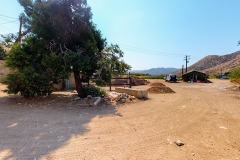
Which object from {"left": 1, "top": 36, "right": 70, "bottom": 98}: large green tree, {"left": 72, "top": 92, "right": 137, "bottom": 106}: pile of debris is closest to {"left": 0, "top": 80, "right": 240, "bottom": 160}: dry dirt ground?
{"left": 72, "top": 92, "right": 137, "bottom": 106}: pile of debris

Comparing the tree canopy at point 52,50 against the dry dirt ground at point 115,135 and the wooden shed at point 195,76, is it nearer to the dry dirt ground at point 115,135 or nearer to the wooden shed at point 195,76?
the dry dirt ground at point 115,135

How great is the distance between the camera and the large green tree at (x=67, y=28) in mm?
7375

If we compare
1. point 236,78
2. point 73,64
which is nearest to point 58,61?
point 73,64

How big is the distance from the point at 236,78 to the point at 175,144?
1795cm

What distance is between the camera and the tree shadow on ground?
315cm

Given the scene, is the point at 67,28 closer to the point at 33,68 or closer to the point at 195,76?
the point at 33,68

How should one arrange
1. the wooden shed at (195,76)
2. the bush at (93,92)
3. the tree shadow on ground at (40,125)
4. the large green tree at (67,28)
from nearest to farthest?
the tree shadow on ground at (40,125) → the large green tree at (67,28) → the bush at (93,92) → the wooden shed at (195,76)

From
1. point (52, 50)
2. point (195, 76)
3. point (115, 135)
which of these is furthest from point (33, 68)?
point (195, 76)

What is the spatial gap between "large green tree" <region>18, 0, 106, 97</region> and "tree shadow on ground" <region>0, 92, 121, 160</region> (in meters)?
2.09

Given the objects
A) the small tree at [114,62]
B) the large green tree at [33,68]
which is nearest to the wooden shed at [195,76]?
the small tree at [114,62]

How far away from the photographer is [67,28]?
25.2ft

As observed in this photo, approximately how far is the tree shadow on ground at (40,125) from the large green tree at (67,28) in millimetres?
2087

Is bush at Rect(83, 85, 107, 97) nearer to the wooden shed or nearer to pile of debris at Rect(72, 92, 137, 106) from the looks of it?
pile of debris at Rect(72, 92, 137, 106)

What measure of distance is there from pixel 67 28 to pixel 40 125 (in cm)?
509
